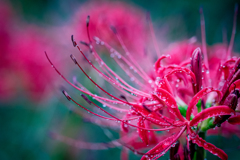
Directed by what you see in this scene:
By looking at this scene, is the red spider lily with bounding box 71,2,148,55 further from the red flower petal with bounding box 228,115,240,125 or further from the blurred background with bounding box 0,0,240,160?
the red flower petal with bounding box 228,115,240,125

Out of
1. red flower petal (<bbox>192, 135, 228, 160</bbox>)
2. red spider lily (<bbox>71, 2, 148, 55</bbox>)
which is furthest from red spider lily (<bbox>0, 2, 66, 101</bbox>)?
red flower petal (<bbox>192, 135, 228, 160</bbox>)

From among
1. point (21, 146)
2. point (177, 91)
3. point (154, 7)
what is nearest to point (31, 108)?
point (21, 146)

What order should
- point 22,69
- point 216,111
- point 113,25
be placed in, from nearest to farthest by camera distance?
point 216,111 < point 113,25 < point 22,69

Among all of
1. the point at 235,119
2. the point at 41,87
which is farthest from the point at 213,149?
the point at 41,87

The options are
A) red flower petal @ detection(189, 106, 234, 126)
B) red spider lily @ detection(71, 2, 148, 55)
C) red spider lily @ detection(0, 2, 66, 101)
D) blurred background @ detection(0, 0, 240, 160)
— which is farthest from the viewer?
red spider lily @ detection(0, 2, 66, 101)

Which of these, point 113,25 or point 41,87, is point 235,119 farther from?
point 41,87

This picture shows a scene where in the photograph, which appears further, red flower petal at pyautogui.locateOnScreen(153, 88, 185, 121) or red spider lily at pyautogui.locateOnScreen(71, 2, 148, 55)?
red spider lily at pyautogui.locateOnScreen(71, 2, 148, 55)

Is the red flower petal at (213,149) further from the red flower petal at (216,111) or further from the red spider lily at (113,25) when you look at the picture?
the red spider lily at (113,25)

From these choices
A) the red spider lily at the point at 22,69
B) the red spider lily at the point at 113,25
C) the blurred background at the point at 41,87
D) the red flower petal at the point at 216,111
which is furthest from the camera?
the red spider lily at the point at 22,69

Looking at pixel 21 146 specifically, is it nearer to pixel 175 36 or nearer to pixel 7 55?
pixel 7 55

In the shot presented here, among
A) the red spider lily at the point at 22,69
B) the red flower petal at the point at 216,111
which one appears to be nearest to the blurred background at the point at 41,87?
the red spider lily at the point at 22,69

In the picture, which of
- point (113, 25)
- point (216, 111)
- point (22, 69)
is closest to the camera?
point (216, 111)
